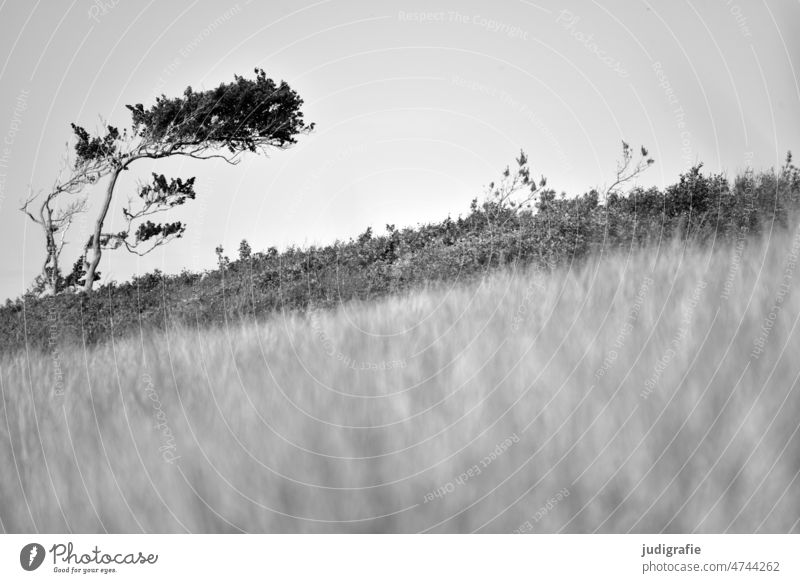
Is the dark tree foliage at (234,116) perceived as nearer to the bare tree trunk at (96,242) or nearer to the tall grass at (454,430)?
the bare tree trunk at (96,242)

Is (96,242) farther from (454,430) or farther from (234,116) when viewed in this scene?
(454,430)

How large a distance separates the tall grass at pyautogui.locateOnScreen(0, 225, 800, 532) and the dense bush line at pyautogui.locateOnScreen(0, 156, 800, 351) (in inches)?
171

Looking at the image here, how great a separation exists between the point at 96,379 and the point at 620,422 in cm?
221

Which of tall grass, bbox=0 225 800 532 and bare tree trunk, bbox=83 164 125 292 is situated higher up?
bare tree trunk, bbox=83 164 125 292

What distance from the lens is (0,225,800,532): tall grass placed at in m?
2.09

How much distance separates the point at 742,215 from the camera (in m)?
6.46

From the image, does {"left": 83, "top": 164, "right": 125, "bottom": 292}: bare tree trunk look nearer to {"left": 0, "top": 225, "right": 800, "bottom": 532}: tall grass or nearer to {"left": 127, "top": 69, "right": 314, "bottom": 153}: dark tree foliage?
{"left": 127, "top": 69, "right": 314, "bottom": 153}: dark tree foliage

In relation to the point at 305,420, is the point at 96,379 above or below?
above

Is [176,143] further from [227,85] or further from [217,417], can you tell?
[217,417]

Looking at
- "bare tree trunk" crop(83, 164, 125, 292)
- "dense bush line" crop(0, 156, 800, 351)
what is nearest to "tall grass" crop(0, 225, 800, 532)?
"dense bush line" crop(0, 156, 800, 351)

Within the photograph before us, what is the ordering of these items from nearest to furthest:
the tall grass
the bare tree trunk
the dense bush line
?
the tall grass < the dense bush line < the bare tree trunk

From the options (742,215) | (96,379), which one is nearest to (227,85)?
(742,215)

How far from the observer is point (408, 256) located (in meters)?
11.3

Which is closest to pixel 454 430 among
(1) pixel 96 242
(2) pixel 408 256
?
(2) pixel 408 256
